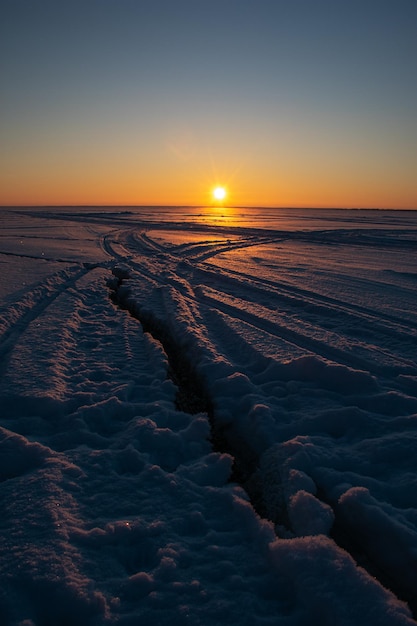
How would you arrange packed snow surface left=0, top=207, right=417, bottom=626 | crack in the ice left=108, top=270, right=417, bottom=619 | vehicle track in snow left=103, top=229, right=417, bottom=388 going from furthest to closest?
vehicle track in snow left=103, top=229, right=417, bottom=388 → crack in the ice left=108, top=270, right=417, bottom=619 → packed snow surface left=0, top=207, right=417, bottom=626

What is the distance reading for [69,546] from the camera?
2.62 meters

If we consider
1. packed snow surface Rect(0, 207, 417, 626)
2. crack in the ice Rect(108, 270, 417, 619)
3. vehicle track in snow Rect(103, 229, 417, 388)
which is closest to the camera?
packed snow surface Rect(0, 207, 417, 626)

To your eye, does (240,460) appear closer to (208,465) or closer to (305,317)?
(208,465)

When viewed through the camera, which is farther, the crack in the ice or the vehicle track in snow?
the vehicle track in snow

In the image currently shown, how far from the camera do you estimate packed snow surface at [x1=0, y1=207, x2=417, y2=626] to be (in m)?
2.36

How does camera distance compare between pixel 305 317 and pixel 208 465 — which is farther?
pixel 305 317

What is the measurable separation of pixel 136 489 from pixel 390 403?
2944 mm

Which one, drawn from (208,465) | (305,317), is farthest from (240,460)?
(305,317)

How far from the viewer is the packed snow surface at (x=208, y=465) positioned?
236 centimetres

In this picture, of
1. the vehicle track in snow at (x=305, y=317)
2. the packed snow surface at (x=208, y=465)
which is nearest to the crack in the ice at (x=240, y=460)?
the packed snow surface at (x=208, y=465)

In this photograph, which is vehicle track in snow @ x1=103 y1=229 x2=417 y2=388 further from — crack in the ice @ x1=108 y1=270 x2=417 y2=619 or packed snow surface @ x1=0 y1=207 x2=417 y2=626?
crack in the ice @ x1=108 y1=270 x2=417 y2=619

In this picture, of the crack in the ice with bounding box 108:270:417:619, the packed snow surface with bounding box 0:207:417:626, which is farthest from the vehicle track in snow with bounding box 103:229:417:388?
the crack in the ice with bounding box 108:270:417:619

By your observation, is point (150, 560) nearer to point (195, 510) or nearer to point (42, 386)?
point (195, 510)

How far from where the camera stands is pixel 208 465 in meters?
3.54
